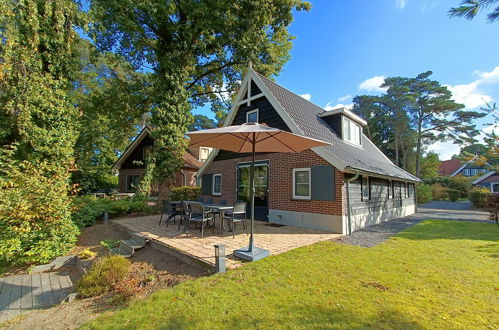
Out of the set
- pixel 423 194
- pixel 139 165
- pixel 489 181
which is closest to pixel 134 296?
pixel 139 165

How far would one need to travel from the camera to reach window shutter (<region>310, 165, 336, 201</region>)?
753 cm

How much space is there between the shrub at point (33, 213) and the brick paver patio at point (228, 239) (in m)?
1.97

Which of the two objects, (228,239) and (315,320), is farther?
(228,239)

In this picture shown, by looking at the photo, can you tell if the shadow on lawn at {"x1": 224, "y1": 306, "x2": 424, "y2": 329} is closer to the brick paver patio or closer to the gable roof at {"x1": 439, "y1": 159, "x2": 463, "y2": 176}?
the brick paver patio

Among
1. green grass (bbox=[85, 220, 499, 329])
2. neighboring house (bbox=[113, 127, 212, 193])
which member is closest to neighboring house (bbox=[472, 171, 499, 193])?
green grass (bbox=[85, 220, 499, 329])

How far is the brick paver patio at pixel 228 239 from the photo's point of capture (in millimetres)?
5043

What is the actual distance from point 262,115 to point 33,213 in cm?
836

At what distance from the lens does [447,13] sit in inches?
255

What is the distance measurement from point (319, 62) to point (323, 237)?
9837 millimetres

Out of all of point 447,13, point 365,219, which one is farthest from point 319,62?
point 365,219

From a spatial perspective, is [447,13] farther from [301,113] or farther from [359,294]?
[359,294]

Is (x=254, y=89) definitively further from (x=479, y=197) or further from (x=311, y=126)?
(x=479, y=197)

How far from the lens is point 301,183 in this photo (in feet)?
27.9

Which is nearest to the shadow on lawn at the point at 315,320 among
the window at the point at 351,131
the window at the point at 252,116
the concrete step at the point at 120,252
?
the concrete step at the point at 120,252
